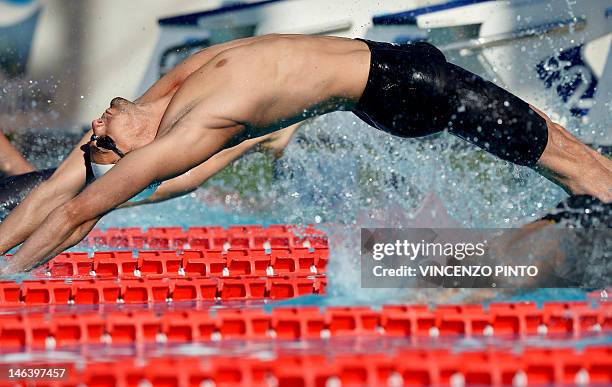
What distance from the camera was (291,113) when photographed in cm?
351

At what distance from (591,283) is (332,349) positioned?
143 centimetres

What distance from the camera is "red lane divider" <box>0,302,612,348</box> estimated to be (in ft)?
9.80

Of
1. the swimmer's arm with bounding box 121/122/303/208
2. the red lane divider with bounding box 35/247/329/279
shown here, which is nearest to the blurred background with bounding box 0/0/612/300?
the swimmer's arm with bounding box 121/122/303/208

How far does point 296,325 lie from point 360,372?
0.70 m

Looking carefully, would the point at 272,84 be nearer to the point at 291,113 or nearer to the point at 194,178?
the point at 291,113

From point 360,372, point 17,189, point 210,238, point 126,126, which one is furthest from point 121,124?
point 210,238

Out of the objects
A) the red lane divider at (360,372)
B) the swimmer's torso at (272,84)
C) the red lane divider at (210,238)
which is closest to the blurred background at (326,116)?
the red lane divider at (210,238)

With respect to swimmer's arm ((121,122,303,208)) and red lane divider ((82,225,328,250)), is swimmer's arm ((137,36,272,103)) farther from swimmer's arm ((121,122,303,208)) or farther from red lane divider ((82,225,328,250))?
red lane divider ((82,225,328,250))

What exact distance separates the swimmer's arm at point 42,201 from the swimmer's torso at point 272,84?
0.87 meters

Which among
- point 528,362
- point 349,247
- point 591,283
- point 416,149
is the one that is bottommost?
point 528,362

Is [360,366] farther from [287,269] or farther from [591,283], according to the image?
[287,269]

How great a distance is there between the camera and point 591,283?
3.68 metres

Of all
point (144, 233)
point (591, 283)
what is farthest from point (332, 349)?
point (144, 233)

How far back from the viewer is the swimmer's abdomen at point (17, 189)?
197 inches
